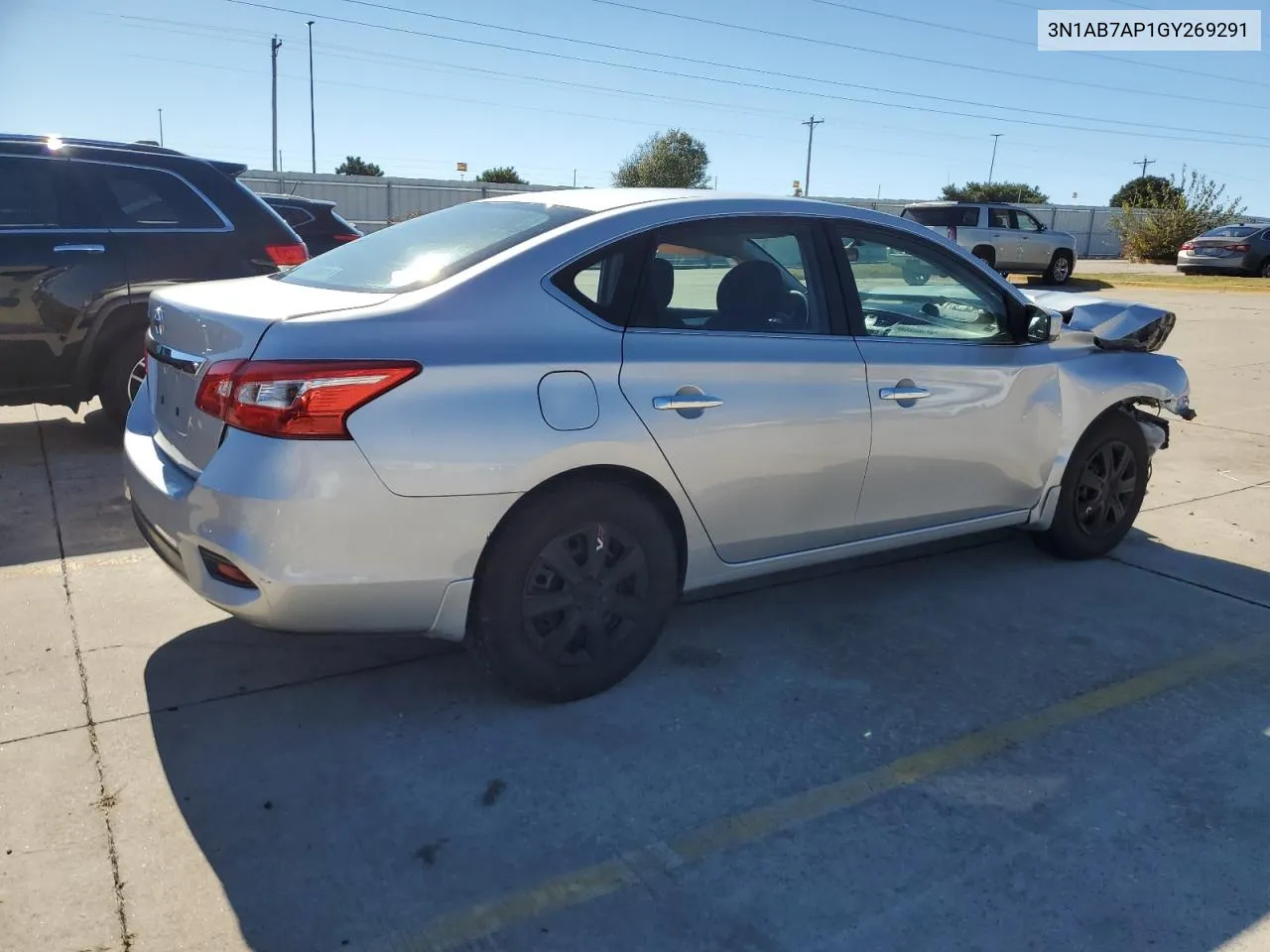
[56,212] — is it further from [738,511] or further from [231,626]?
[738,511]

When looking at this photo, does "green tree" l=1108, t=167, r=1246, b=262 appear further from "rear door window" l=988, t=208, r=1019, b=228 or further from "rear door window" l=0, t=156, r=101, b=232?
"rear door window" l=0, t=156, r=101, b=232

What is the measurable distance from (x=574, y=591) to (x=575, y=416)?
56 cm

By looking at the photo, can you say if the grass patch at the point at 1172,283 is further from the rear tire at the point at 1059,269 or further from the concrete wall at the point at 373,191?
the concrete wall at the point at 373,191

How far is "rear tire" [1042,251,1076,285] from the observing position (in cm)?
2600

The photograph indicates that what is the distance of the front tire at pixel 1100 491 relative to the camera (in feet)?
15.7

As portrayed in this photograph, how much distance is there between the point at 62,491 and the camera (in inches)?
221

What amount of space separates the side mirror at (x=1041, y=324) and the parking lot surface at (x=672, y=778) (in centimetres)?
Answer: 110

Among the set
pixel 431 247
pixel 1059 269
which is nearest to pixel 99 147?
pixel 431 247

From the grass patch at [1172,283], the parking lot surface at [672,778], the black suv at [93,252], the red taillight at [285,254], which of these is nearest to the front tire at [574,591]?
the parking lot surface at [672,778]

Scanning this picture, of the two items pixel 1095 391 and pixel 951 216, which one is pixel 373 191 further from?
pixel 1095 391

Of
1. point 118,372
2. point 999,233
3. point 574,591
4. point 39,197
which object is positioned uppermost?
point 999,233

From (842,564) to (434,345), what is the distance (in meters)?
2.59

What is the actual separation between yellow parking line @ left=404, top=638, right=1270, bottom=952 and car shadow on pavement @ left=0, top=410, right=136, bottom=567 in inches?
123

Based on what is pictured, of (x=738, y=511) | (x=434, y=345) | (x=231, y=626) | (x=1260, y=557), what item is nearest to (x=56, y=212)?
(x=231, y=626)
